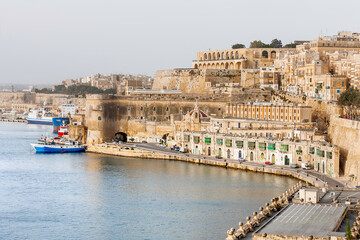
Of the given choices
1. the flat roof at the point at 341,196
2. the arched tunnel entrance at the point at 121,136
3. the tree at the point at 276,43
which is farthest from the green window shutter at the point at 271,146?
the tree at the point at 276,43

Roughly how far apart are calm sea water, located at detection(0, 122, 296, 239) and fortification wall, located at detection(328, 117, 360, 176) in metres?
2.91

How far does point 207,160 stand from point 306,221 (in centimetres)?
2171

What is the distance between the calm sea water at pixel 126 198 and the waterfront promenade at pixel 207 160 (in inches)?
35.7

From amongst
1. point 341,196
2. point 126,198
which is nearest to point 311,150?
point 126,198

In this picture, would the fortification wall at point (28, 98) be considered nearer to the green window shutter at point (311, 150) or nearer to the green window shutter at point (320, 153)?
the green window shutter at point (311, 150)

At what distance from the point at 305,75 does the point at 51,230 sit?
31.7m

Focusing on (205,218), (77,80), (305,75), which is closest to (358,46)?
(305,75)

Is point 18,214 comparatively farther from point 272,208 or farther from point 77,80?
point 77,80

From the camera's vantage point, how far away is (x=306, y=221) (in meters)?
19.2

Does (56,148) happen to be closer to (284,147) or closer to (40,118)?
(284,147)

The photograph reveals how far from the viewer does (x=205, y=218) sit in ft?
82.3

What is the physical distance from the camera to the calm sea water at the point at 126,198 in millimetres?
23844

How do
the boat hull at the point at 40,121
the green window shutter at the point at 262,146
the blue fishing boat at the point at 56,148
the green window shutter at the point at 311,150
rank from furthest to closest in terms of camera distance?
the boat hull at the point at 40,121
the blue fishing boat at the point at 56,148
the green window shutter at the point at 262,146
the green window shutter at the point at 311,150

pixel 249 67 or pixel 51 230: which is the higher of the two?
pixel 249 67
